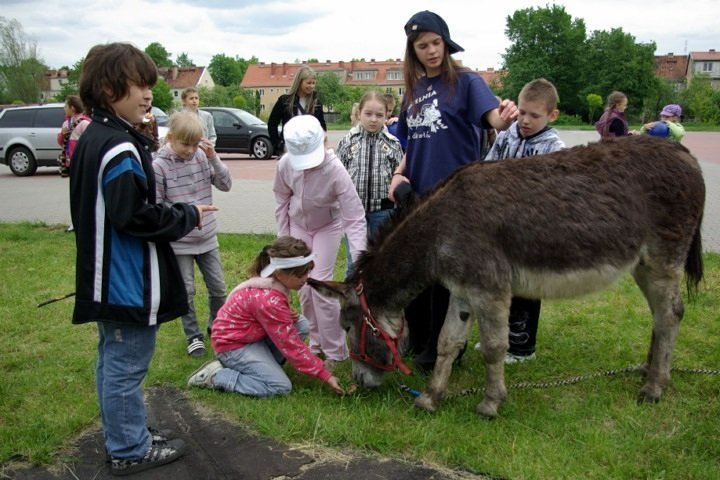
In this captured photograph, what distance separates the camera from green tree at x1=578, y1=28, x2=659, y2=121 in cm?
5862

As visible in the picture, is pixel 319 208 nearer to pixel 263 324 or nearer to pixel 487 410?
pixel 263 324

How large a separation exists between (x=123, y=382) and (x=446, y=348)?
1.97m

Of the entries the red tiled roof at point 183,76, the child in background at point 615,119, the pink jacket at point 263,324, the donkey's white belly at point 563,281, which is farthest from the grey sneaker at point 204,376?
the red tiled roof at point 183,76

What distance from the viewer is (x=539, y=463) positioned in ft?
10.3

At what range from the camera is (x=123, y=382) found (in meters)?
2.98

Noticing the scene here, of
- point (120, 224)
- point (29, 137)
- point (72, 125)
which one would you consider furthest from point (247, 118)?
point (120, 224)

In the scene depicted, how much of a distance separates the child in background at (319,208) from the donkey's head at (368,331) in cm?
20

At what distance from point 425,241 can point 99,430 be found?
7.84 ft

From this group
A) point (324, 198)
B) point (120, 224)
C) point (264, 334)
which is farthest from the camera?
point (324, 198)

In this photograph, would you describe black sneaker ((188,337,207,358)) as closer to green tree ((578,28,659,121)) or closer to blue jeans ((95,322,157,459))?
blue jeans ((95,322,157,459))

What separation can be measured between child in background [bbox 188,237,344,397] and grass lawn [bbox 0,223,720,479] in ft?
0.42

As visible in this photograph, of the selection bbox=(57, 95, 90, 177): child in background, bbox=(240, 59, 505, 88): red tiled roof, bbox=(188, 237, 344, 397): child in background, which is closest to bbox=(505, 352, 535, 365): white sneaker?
bbox=(188, 237, 344, 397): child in background

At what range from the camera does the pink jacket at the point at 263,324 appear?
3.95 metres

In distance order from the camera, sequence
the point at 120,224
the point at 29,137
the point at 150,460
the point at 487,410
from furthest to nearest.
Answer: the point at 29,137 → the point at 487,410 → the point at 150,460 → the point at 120,224
